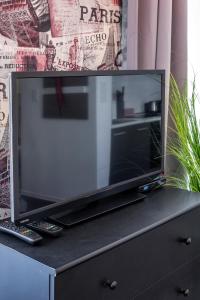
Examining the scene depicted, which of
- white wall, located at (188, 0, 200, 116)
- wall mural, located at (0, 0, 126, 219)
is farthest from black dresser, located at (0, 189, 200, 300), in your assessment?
white wall, located at (188, 0, 200, 116)

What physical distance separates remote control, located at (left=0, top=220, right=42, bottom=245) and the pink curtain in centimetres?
99

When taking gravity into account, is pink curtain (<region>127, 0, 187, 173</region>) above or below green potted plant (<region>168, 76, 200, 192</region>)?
above

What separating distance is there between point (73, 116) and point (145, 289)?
2.25 ft

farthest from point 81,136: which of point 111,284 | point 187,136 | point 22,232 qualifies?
point 187,136

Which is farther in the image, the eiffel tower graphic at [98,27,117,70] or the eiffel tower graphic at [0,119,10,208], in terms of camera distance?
the eiffel tower graphic at [98,27,117,70]

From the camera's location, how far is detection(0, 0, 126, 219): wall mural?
1.54 m

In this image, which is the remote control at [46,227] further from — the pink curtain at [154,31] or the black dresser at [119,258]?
the pink curtain at [154,31]

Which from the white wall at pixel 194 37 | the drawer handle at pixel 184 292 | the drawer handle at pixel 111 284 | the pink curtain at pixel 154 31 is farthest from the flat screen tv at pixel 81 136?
the white wall at pixel 194 37

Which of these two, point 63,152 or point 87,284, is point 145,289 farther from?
point 63,152

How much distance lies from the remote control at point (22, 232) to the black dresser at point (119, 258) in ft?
0.07

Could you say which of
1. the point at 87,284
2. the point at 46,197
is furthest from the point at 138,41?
the point at 87,284

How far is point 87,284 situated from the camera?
1.21 metres

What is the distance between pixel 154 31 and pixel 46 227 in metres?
1.16

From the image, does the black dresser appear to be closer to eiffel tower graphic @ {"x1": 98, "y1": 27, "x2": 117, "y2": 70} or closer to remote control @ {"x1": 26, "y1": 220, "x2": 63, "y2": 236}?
remote control @ {"x1": 26, "y1": 220, "x2": 63, "y2": 236}
